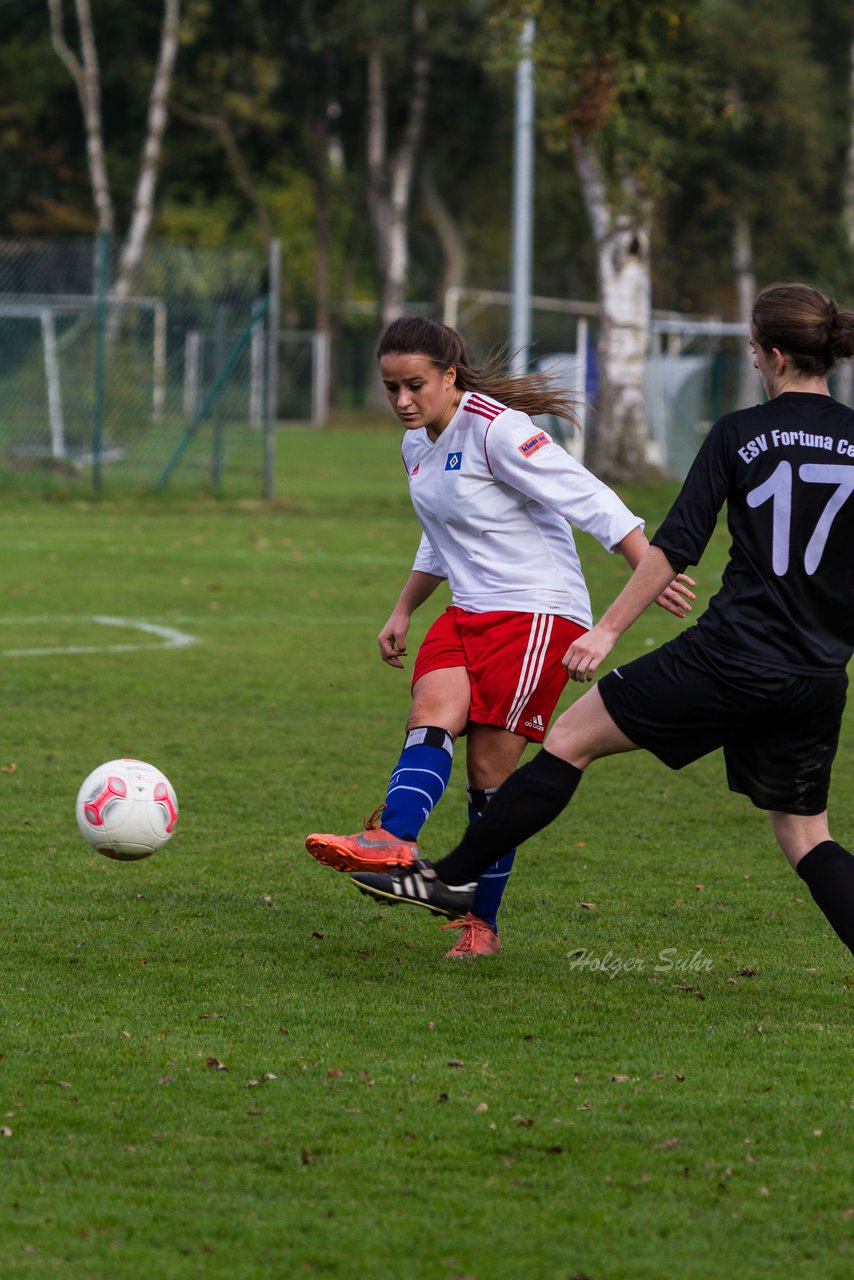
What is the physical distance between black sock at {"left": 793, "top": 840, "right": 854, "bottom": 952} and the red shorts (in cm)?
87

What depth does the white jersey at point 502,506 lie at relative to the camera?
15.8ft

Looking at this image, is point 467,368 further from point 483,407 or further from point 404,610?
point 404,610

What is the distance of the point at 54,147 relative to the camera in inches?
2143

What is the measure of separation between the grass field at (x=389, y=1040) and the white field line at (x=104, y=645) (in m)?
1.97

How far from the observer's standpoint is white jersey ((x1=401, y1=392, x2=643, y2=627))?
190 inches

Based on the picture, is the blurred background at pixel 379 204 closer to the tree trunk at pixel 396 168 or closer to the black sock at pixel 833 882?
the tree trunk at pixel 396 168

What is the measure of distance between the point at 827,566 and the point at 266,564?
11.5 metres

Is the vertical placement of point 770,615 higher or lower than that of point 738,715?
higher

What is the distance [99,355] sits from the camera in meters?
20.1

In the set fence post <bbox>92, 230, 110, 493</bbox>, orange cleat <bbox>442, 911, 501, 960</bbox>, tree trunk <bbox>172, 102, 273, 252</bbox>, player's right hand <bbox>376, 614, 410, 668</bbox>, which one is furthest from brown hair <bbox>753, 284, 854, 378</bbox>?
tree trunk <bbox>172, 102, 273, 252</bbox>

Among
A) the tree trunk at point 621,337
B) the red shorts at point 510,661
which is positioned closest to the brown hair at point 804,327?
the red shorts at point 510,661

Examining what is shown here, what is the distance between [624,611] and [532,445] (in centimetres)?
76

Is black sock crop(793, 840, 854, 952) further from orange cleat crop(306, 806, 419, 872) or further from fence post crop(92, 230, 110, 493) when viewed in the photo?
fence post crop(92, 230, 110, 493)

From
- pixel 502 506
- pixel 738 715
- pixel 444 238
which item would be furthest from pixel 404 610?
pixel 444 238
